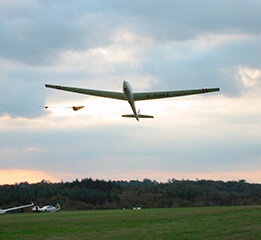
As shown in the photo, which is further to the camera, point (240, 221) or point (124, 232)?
point (240, 221)

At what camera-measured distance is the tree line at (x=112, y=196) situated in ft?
262

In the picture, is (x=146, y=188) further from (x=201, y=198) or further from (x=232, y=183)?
(x=232, y=183)

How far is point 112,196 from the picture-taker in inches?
3529

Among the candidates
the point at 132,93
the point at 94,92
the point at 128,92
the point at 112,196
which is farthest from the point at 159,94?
the point at 112,196

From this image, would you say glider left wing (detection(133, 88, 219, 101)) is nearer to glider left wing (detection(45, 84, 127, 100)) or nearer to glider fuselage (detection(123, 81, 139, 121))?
glider fuselage (detection(123, 81, 139, 121))

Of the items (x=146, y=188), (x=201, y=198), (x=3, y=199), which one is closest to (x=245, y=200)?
(x=201, y=198)

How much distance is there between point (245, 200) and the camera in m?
76.8

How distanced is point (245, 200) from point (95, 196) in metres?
30.7

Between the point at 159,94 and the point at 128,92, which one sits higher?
the point at 159,94

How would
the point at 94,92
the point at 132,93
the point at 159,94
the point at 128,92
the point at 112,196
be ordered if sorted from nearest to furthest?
the point at 128,92, the point at 132,93, the point at 159,94, the point at 94,92, the point at 112,196

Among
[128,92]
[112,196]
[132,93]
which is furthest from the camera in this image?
[112,196]

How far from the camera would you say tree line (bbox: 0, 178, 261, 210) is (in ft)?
262

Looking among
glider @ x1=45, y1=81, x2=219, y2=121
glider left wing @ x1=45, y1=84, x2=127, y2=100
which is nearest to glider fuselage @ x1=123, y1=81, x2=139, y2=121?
glider @ x1=45, y1=81, x2=219, y2=121

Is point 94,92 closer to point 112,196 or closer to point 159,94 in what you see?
point 159,94
